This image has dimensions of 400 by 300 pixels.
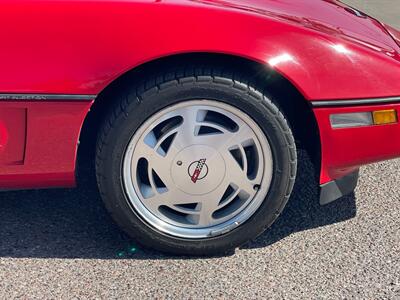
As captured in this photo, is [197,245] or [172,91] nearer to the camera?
[172,91]

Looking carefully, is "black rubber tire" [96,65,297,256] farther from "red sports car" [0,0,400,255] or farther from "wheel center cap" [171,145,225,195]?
"wheel center cap" [171,145,225,195]

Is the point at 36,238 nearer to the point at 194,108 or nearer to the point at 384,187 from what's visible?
the point at 194,108

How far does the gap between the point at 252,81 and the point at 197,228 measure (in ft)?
2.21

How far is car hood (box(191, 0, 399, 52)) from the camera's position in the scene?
7.50ft

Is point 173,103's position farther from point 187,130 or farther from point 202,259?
point 202,259

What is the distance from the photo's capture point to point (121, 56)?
206cm

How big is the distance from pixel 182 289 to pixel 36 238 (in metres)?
0.74

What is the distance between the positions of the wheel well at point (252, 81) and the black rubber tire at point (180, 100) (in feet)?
0.12

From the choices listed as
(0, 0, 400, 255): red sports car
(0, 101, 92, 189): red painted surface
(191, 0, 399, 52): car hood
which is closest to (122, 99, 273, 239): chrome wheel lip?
(0, 0, 400, 255): red sports car

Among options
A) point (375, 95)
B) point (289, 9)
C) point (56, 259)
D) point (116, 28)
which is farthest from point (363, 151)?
point (56, 259)

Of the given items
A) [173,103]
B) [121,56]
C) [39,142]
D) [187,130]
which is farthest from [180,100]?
[39,142]

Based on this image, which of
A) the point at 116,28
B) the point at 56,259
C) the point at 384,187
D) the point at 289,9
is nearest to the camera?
the point at 116,28

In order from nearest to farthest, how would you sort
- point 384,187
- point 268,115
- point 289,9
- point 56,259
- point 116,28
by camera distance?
point 116,28 → point 268,115 → point 56,259 → point 289,9 → point 384,187

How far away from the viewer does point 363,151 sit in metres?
2.32
